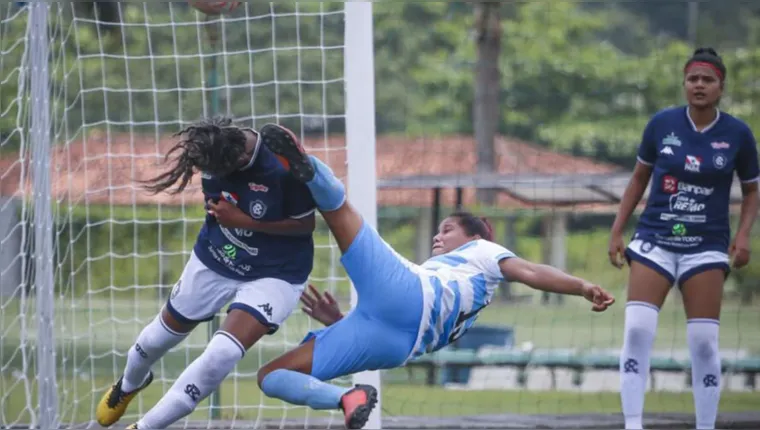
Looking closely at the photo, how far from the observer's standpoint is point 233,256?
6.14 m

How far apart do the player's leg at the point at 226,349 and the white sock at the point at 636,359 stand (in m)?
1.71

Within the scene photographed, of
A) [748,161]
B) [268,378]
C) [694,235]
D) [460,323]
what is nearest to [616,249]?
[694,235]

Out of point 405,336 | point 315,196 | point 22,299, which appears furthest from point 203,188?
point 22,299

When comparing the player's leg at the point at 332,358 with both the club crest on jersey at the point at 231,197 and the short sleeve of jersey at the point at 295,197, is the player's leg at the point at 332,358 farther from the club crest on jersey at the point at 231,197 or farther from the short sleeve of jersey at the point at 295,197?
the club crest on jersey at the point at 231,197

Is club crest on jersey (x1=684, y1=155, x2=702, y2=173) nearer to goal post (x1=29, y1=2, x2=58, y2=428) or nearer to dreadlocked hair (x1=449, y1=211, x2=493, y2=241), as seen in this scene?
dreadlocked hair (x1=449, y1=211, x2=493, y2=241)

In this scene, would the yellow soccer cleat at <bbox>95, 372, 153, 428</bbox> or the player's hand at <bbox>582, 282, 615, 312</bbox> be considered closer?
the player's hand at <bbox>582, 282, 615, 312</bbox>

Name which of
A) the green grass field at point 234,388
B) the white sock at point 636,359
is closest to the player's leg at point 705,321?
the white sock at point 636,359

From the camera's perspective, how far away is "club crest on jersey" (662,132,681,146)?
21.4ft

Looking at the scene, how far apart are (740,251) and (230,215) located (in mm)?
2546

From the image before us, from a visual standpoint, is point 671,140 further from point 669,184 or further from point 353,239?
point 353,239

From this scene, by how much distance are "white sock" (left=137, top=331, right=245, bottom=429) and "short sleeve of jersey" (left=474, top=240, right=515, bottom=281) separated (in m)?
1.16

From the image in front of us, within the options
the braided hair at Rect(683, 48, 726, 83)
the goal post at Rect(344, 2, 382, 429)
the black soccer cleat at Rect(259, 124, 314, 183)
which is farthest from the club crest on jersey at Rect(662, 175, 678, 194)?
the black soccer cleat at Rect(259, 124, 314, 183)

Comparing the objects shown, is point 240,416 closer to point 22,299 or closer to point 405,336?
point 22,299

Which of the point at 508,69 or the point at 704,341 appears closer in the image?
the point at 704,341
